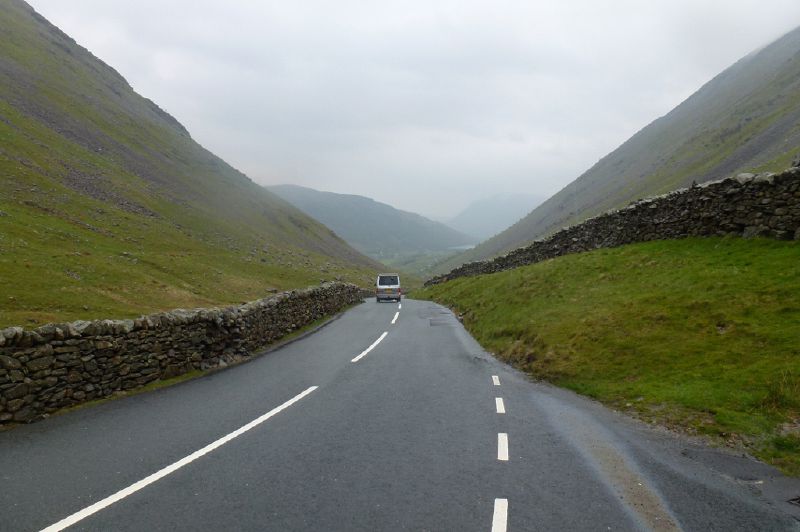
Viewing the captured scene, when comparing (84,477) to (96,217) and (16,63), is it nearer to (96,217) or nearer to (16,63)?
(96,217)

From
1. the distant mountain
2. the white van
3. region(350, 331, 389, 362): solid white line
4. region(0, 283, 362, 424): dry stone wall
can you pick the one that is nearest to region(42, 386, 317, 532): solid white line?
region(0, 283, 362, 424): dry stone wall

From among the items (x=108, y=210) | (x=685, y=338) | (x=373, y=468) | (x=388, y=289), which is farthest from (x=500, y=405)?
(x=108, y=210)

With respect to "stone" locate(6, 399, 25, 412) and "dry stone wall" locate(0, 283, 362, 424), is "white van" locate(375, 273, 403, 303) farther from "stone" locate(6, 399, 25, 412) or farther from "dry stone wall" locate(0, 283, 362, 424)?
"stone" locate(6, 399, 25, 412)

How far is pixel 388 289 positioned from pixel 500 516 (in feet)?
125

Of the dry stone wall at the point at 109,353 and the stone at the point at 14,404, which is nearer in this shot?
the stone at the point at 14,404

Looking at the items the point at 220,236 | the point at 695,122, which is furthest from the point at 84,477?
the point at 695,122

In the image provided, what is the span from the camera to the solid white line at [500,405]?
30.8 feet

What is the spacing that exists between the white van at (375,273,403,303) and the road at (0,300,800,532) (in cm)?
3153

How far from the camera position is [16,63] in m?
93.5

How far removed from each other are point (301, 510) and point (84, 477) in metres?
3.16

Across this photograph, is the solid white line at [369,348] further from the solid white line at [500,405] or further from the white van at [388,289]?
the white van at [388,289]

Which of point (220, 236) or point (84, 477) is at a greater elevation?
point (220, 236)

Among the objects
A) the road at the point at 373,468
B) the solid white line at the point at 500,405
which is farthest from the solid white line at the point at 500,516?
the solid white line at the point at 500,405

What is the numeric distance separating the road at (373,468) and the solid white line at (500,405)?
0.07 meters
